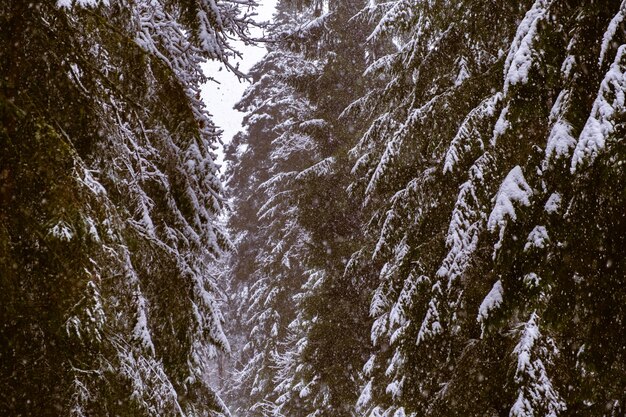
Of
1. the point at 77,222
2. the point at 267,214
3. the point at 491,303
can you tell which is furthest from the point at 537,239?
the point at 267,214

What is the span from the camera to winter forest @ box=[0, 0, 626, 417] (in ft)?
11.7

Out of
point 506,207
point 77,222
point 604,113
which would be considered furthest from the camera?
point 506,207

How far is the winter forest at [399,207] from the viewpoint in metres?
3.56

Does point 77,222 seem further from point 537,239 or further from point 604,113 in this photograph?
point 604,113

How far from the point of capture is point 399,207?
672cm

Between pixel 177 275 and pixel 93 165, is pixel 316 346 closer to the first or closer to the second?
pixel 177 275

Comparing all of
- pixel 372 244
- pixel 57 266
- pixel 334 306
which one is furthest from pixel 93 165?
pixel 334 306

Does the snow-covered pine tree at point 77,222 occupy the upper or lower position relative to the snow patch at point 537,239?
lower

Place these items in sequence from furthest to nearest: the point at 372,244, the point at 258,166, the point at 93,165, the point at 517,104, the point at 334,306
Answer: the point at 258,166 → the point at 334,306 → the point at 372,244 → the point at 93,165 → the point at 517,104

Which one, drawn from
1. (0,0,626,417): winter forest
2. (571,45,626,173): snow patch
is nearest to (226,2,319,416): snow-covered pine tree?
(0,0,626,417): winter forest

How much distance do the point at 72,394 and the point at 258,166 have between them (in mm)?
20401

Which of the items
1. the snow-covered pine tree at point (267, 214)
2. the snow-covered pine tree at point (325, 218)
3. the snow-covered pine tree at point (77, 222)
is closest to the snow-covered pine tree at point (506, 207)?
the snow-covered pine tree at point (77, 222)

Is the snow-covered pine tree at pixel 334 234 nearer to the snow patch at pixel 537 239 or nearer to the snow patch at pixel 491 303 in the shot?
the snow patch at pixel 491 303

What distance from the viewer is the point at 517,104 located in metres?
4.27
